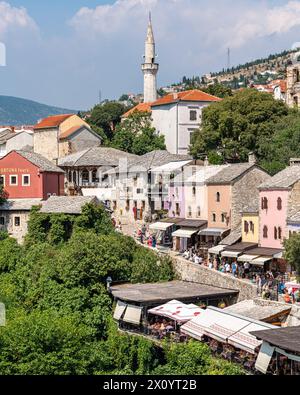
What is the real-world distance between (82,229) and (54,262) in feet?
21.5

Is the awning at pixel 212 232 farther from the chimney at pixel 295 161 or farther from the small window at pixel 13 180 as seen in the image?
the small window at pixel 13 180

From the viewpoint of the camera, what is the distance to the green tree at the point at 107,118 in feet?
283

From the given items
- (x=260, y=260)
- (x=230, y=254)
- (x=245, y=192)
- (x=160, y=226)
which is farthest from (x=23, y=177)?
(x=260, y=260)

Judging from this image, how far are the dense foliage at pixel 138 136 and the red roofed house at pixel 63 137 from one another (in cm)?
245

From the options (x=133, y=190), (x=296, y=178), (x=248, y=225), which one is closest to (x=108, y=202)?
(x=133, y=190)

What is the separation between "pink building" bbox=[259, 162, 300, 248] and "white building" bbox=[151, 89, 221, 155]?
92.7ft

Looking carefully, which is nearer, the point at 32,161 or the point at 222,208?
the point at 222,208

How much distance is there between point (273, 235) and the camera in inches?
1609

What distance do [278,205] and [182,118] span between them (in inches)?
1232

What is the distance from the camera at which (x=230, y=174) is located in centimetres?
4706

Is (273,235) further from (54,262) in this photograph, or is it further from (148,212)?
(148,212)

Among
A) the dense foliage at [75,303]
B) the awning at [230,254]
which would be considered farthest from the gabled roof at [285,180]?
the dense foliage at [75,303]

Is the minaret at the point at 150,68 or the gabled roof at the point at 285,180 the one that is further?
the minaret at the point at 150,68

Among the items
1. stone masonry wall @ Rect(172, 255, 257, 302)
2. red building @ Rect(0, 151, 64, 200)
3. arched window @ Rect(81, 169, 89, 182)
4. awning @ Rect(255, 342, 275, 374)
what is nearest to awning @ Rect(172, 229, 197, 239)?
stone masonry wall @ Rect(172, 255, 257, 302)
